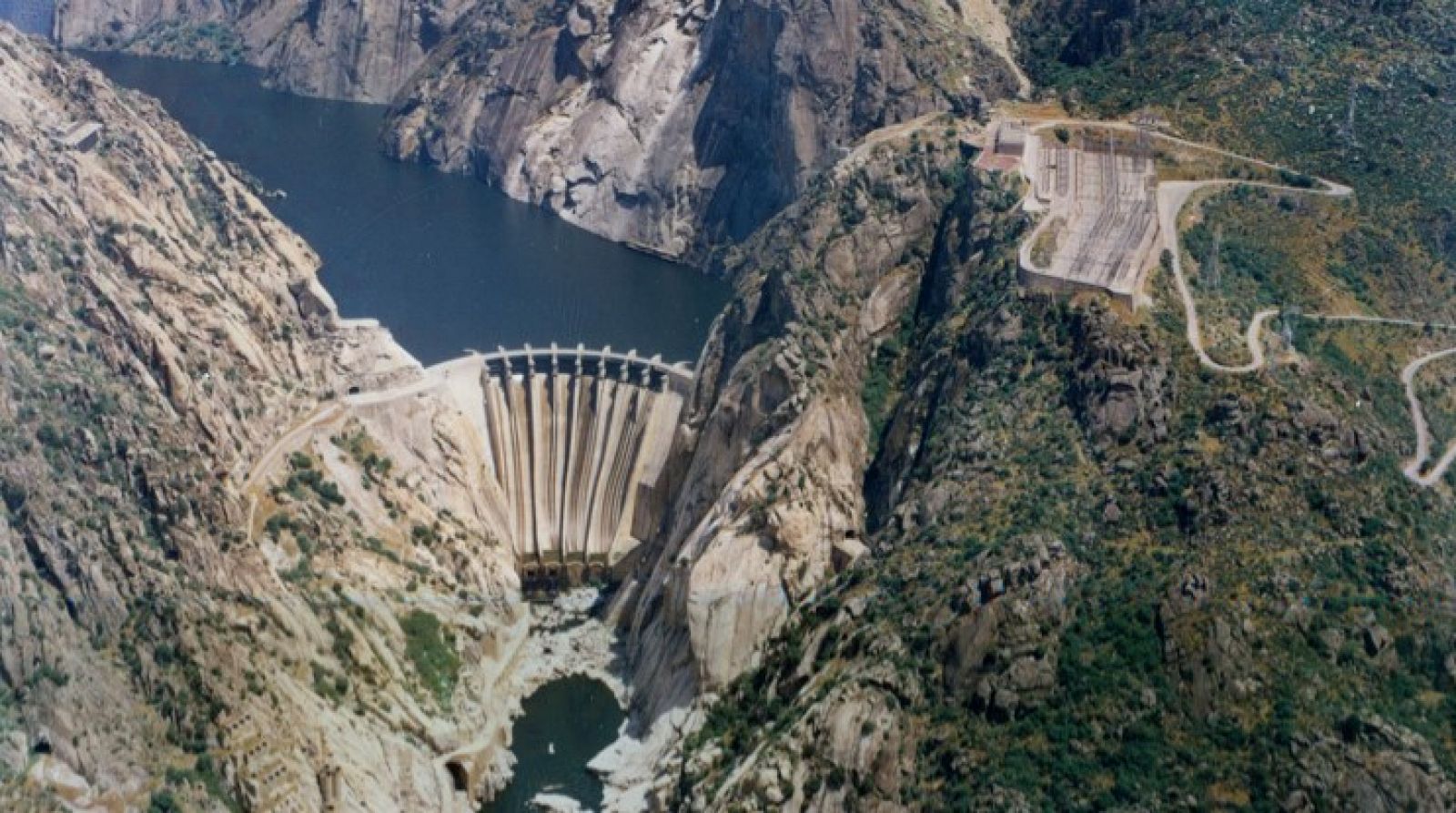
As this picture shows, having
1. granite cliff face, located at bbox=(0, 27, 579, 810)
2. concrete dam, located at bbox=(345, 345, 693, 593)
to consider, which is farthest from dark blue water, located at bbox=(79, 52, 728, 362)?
granite cliff face, located at bbox=(0, 27, 579, 810)

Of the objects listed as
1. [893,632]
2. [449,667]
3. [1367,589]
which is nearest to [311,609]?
[449,667]

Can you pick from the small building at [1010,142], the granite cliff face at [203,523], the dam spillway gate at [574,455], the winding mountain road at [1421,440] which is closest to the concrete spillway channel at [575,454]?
the dam spillway gate at [574,455]

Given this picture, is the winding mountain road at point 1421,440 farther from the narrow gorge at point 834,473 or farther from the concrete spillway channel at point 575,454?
the concrete spillway channel at point 575,454

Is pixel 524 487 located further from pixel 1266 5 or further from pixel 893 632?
pixel 1266 5

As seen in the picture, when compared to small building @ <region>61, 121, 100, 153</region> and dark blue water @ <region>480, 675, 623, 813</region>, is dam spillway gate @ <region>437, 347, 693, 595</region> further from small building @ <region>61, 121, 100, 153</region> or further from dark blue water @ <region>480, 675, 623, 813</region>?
small building @ <region>61, 121, 100, 153</region>

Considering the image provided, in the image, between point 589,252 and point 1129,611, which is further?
point 589,252
